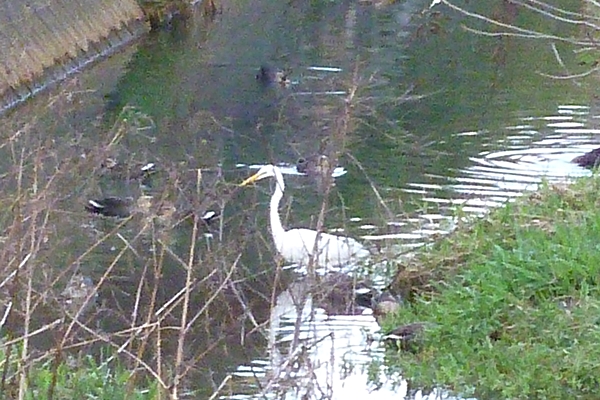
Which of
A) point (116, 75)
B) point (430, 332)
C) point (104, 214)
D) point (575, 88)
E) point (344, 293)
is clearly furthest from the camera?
point (116, 75)

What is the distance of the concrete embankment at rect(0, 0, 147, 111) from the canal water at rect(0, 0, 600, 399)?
0.35 meters

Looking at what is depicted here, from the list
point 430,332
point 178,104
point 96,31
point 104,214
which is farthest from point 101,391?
point 96,31

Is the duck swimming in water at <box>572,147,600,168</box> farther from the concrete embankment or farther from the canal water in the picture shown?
the concrete embankment

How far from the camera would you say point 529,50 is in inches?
813

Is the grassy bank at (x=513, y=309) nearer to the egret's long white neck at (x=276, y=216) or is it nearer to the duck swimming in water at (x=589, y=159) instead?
the egret's long white neck at (x=276, y=216)

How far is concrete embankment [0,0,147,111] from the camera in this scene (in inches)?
682

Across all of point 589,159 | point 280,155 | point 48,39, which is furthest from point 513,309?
point 48,39

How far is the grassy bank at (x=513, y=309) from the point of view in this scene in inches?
260

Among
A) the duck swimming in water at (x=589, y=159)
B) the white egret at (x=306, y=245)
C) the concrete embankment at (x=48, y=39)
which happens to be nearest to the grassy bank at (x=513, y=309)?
the white egret at (x=306, y=245)

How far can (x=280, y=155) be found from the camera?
560 inches

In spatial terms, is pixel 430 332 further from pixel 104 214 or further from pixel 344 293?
pixel 104 214

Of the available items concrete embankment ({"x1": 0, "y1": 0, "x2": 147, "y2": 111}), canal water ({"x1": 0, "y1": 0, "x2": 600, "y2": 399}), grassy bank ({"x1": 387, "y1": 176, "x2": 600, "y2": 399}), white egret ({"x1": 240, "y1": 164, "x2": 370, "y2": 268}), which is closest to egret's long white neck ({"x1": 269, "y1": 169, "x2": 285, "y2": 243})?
white egret ({"x1": 240, "y1": 164, "x2": 370, "y2": 268})

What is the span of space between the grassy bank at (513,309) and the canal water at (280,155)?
26 centimetres

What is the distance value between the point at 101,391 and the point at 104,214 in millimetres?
5571
